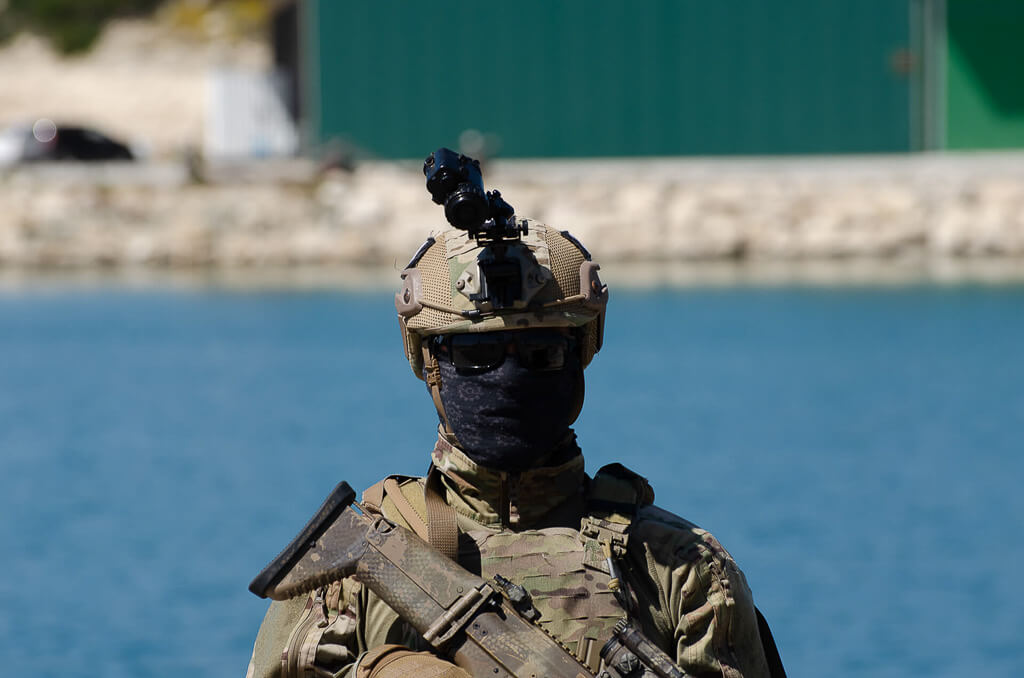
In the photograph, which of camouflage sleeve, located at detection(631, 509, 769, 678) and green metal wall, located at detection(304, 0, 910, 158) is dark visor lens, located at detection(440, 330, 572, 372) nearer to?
camouflage sleeve, located at detection(631, 509, 769, 678)

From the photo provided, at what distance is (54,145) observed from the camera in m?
33.0

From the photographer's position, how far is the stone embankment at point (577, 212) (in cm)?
2136

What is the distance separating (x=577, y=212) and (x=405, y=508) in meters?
19.5

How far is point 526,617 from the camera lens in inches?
111

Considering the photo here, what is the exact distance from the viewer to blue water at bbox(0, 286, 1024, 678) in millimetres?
9391

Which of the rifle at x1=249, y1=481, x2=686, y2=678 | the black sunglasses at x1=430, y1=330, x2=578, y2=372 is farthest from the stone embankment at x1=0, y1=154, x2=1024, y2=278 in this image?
the rifle at x1=249, y1=481, x2=686, y2=678

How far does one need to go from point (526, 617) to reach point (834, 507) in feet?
29.9

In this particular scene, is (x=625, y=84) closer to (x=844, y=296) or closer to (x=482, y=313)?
(x=844, y=296)

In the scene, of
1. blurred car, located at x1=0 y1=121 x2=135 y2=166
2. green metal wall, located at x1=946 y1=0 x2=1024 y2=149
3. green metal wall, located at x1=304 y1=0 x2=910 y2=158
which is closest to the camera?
green metal wall, located at x1=946 y1=0 x2=1024 y2=149

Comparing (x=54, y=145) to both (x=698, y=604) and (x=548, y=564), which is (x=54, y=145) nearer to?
(x=548, y=564)

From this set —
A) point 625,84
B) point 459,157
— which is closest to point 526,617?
point 459,157

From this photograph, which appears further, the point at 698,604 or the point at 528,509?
the point at 528,509

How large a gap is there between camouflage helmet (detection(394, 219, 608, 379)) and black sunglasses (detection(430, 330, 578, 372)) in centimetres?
2

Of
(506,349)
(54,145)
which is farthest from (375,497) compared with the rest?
(54,145)
